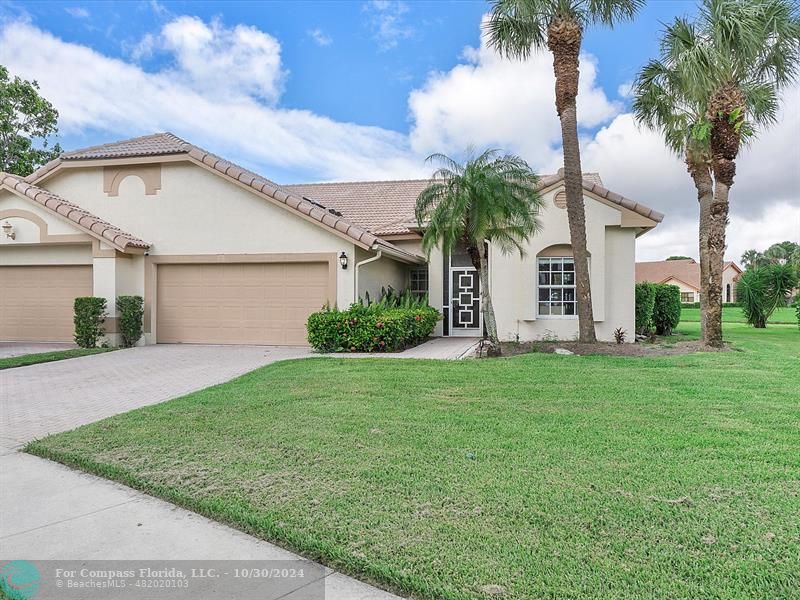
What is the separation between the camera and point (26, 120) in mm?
27734

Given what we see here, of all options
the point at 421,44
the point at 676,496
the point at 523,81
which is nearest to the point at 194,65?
the point at 421,44

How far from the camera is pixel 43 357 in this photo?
41.5ft

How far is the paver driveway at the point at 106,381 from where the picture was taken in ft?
23.3

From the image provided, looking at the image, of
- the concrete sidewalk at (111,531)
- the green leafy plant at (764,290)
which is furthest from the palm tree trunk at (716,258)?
the concrete sidewalk at (111,531)

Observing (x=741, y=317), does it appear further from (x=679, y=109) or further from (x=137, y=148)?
(x=137, y=148)

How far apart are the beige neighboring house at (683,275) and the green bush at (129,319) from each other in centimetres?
5386

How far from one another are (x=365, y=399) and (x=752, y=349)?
11496 millimetres

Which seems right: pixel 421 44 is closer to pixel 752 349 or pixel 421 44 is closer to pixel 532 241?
pixel 532 241

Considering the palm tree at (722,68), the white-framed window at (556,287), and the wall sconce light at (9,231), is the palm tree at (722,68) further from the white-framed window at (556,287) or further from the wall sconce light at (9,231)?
the wall sconce light at (9,231)

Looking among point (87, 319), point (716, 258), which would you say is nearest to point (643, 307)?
point (716, 258)

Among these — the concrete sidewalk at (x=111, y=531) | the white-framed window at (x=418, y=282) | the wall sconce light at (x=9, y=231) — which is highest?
the wall sconce light at (x=9, y=231)

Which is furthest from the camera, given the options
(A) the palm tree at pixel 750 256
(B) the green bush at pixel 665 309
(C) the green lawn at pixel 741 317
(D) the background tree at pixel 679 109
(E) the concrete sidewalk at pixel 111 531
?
(A) the palm tree at pixel 750 256

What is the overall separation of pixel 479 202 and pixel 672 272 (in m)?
60.5

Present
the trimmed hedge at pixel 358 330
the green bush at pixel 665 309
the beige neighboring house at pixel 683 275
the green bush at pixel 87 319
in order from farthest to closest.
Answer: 1. the beige neighboring house at pixel 683 275
2. the green bush at pixel 665 309
3. the green bush at pixel 87 319
4. the trimmed hedge at pixel 358 330
